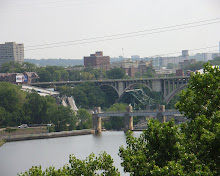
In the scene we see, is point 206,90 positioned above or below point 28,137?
above

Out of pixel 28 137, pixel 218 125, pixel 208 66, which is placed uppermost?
pixel 208 66

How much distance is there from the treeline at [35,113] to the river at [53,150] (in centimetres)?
386

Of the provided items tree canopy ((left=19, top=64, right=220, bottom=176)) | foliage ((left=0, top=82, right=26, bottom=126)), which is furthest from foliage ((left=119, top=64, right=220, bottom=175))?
foliage ((left=0, top=82, right=26, bottom=126))

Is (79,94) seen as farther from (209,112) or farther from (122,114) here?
(209,112)

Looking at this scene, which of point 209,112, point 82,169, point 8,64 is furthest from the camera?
point 8,64

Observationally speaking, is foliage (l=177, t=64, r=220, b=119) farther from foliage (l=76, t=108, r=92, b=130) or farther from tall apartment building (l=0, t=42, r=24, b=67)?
tall apartment building (l=0, t=42, r=24, b=67)

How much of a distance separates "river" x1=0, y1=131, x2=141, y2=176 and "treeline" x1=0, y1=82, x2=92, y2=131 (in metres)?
3.86

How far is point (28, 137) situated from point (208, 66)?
38895mm

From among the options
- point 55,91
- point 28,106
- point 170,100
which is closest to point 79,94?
point 55,91

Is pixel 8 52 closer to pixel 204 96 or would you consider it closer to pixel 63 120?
pixel 63 120

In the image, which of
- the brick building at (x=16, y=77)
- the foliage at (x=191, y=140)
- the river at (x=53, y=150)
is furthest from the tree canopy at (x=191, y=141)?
the brick building at (x=16, y=77)

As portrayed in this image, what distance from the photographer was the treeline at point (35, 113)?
60.4 m

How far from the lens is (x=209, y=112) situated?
1905 centimetres

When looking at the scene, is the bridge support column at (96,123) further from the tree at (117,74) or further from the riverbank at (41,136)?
the tree at (117,74)
